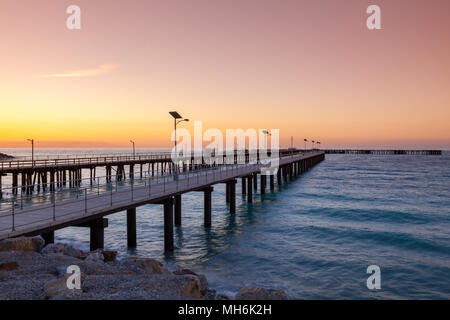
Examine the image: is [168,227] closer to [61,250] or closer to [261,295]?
[61,250]

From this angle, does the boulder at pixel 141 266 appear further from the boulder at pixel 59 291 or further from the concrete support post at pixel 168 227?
the concrete support post at pixel 168 227

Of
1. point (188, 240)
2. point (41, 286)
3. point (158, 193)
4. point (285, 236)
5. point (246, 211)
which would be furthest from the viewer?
point (246, 211)

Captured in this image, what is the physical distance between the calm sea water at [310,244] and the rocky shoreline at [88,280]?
14.3 feet

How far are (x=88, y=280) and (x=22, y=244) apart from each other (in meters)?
3.06

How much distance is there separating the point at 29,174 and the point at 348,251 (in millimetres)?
32073

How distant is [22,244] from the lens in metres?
9.48

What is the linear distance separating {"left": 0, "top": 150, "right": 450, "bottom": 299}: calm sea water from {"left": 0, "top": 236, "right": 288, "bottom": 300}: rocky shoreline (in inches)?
171

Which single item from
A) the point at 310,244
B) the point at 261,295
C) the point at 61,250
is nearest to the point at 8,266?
the point at 61,250

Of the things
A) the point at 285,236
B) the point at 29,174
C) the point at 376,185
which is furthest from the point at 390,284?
the point at 376,185

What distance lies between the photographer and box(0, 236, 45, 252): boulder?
9166mm

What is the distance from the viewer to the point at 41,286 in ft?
24.4

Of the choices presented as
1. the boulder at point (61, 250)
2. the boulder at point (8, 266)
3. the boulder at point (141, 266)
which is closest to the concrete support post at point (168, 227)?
the boulder at point (61, 250)
